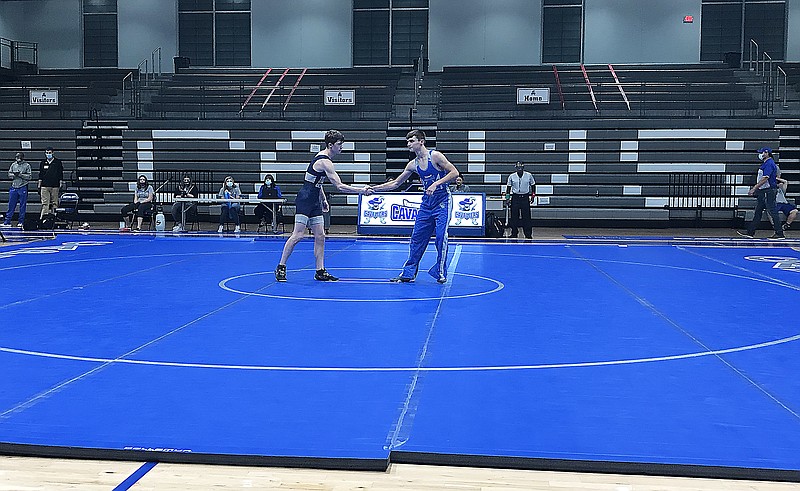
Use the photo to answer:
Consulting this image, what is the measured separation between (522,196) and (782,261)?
23.3 ft

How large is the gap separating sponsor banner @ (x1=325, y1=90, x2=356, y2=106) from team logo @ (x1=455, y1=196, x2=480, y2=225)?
709 cm

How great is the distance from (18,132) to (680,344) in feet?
81.9

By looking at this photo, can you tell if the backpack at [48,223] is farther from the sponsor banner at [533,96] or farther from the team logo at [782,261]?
the team logo at [782,261]

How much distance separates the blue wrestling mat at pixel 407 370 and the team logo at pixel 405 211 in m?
8.69

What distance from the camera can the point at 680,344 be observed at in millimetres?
6824

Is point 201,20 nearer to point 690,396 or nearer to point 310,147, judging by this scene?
point 310,147

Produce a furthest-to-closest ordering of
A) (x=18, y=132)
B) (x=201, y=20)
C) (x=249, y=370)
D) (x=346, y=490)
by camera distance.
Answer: (x=201, y=20) → (x=18, y=132) → (x=249, y=370) → (x=346, y=490)

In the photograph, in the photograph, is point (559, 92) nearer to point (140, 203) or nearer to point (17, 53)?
point (140, 203)

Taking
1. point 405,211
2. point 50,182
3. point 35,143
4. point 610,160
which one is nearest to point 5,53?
point 35,143

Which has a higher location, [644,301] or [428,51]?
[428,51]

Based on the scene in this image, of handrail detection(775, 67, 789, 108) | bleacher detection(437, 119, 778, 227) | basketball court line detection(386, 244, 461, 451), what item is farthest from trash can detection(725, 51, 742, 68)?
basketball court line detection(386, 244, 461, 451)

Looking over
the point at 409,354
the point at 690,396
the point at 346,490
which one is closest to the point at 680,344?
the point at 690,396

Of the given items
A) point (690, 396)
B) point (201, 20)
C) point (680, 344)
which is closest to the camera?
point (690, 396)

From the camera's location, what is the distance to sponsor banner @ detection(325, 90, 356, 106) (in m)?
26.1
